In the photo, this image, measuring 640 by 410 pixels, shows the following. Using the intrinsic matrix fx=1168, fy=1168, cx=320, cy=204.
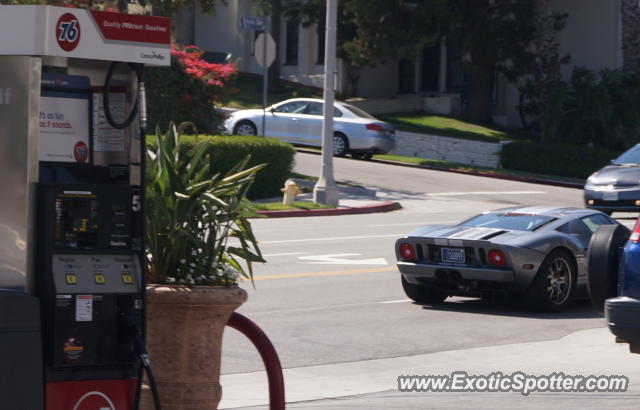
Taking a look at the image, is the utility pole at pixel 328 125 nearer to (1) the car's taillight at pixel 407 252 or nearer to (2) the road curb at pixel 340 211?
(2) the road curb at pixel 340 211

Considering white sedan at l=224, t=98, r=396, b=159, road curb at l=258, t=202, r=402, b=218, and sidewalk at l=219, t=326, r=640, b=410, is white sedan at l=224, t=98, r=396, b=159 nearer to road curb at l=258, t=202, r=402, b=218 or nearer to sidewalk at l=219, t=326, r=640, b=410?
road curb at l=258, t=202, r=402, b=218

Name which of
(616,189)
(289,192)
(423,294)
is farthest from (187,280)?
(289,192)

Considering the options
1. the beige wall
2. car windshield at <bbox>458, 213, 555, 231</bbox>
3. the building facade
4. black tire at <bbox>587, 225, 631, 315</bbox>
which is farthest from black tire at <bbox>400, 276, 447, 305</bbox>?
the beige wall

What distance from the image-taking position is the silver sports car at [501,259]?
1276cm

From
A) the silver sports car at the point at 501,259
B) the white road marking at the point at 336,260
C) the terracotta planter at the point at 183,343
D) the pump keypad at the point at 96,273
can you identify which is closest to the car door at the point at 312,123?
the white road marking at the point at 336,260

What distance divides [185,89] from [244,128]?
5.80 metres

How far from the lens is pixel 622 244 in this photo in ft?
28.8

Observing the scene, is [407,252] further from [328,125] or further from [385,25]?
[385,25]

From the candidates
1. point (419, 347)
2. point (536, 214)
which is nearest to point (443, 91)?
point (536, 214)

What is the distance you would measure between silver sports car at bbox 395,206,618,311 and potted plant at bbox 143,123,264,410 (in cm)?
629

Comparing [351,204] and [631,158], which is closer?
[631,158]

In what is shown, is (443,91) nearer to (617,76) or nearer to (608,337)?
(617,76)

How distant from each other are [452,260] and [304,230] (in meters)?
8.95

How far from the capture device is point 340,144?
115 ft
